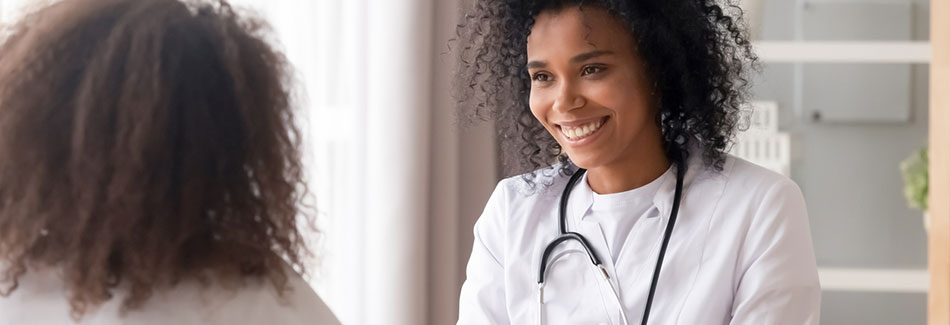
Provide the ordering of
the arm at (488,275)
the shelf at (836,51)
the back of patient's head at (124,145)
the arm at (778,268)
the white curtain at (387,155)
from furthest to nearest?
1. the shelf at (836,51)
2. the white curtain at (387,155)
3. the arm at (488,275)
4. the arm at (778,268)
5. the back of patient's head at (124,145)

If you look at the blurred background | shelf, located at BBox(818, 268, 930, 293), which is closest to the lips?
the blurred background

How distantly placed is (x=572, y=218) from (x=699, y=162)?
204mm

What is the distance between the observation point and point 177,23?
99cm

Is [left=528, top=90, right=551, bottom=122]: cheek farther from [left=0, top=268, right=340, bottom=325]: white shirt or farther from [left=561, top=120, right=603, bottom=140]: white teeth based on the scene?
[left=0, top=268, right=340, bottom=325]: white shirt

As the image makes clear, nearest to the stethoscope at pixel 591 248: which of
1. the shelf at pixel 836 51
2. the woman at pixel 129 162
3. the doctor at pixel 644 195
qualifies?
the doctor at pixel 644 195

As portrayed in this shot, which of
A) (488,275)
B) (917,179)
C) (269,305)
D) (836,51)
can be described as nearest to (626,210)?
(488,275)

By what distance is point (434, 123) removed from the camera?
213 centimetres

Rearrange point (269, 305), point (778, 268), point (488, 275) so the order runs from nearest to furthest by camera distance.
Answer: point (269, 305), point (778, 268), point (488, 275)

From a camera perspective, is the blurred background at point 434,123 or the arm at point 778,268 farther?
the blurred background at point 434,123

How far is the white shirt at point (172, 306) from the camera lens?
974 millimetres

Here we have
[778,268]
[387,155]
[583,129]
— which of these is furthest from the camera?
[387,155]

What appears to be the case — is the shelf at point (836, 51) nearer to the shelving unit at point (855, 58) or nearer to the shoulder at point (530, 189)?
the shelving unit at point (855, 58)

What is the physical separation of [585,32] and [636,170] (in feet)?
0.73

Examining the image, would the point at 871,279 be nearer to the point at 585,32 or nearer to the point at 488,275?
the point at 488,275
